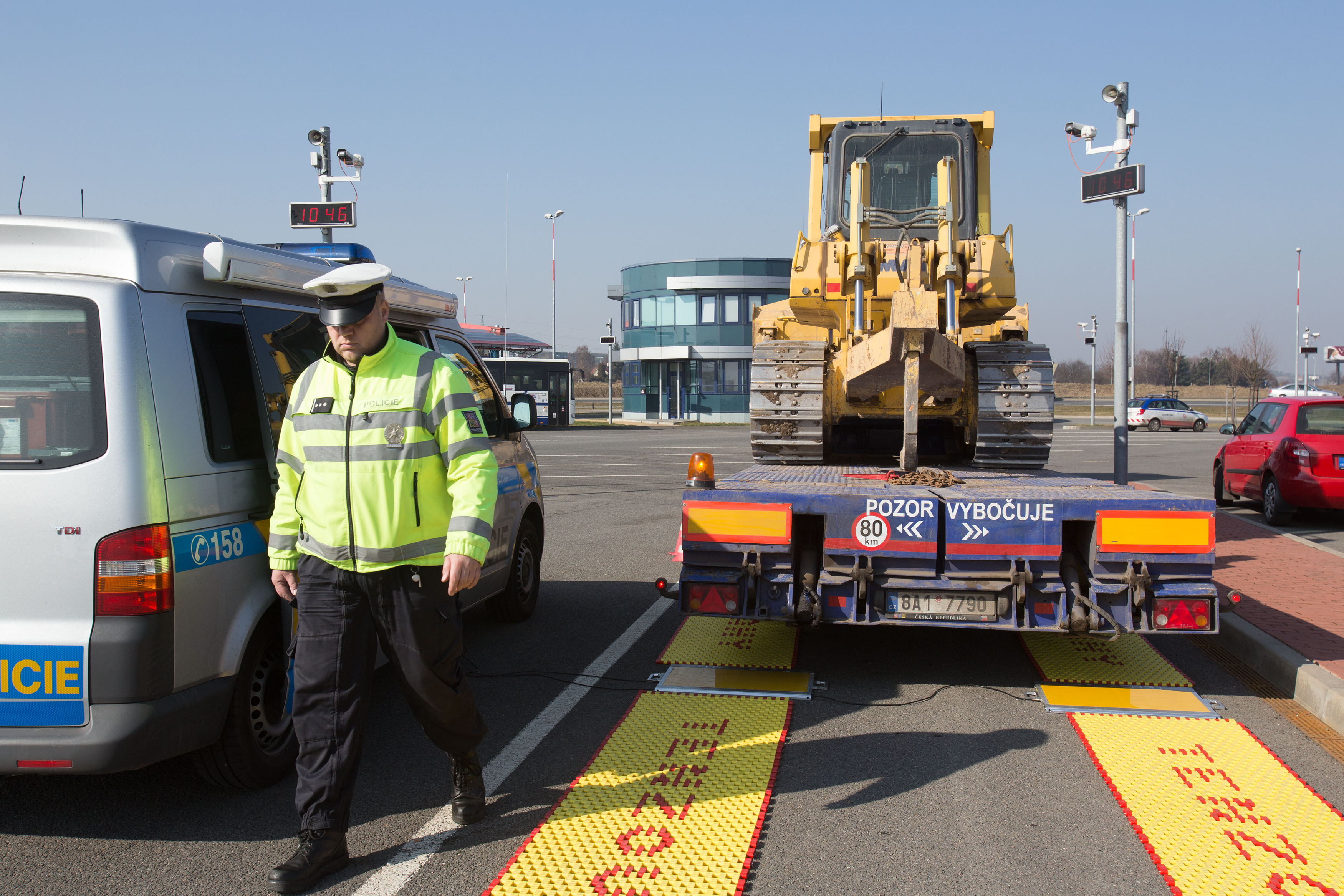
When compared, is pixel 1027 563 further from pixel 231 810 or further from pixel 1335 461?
pixel 1335 461

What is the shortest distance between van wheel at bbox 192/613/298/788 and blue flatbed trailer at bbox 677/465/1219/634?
6.60 feet

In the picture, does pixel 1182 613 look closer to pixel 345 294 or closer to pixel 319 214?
pixel 345 294

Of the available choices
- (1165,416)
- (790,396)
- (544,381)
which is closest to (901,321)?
(790,396)

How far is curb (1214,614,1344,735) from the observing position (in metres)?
4.89

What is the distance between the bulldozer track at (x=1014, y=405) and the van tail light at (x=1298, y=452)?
224 inches

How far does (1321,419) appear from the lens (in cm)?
1191

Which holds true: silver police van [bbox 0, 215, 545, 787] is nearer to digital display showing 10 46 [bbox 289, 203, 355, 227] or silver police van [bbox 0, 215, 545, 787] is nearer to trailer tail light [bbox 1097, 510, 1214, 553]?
trailer tail light [bbox 1097, 510, 1214, 553]

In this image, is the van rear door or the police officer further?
the police officer

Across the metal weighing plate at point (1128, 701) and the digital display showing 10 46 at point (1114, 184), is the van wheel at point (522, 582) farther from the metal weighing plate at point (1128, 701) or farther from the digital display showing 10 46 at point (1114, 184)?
the digital display showing 10 46 at point (1114, 184)

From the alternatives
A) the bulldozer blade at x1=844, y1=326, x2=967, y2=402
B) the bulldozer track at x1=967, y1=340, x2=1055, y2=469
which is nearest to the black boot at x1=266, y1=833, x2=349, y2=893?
the bulldozer blade at x1=844, y1=326, x2=967, y2=402

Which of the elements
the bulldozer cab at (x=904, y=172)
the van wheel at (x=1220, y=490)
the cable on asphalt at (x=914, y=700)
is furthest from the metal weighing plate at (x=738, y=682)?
the van wheel at (x=1220, y=490)

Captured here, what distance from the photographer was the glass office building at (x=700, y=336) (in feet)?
160

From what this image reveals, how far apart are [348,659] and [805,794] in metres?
1.83

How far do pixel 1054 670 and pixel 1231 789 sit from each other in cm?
170
